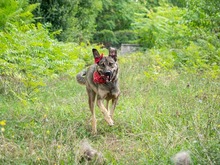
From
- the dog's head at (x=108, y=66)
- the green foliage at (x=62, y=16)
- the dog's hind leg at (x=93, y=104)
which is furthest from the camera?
the green foliage at (x=62, y=16)

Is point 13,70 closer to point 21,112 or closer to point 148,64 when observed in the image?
point 21,112

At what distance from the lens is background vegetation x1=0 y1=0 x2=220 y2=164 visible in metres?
6.45

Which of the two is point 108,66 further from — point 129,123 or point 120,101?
point 120,101

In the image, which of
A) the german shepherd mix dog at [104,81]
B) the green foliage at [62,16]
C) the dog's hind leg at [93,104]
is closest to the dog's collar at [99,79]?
the german shepherd mix dog at [104,81]

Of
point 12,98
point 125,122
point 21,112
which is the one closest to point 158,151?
point 125,122

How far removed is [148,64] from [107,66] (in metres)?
9.44

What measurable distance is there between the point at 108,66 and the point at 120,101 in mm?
2063

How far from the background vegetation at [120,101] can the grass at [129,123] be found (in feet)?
0.05

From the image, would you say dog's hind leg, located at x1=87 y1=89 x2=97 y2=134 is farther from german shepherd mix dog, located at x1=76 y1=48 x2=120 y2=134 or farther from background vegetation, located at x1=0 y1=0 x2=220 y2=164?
background vegetation, located at x1=0 y1=0 x2=220 y2=164

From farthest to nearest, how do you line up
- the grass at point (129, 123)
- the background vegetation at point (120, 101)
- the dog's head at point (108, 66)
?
1. the dog's head at point (108, 66)
2. the background vegetation at point (120, 101)
3. the grass at point (129, 123)

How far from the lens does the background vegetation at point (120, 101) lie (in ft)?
21.2

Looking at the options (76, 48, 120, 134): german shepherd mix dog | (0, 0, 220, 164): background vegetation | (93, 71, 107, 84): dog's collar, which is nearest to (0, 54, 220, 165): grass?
(0, 0, 220, 164): background vegetation

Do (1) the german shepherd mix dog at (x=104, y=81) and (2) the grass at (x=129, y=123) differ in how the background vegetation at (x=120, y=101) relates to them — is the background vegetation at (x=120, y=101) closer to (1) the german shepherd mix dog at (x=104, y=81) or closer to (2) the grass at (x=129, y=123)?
(2) the grass at (x=129, y=123)

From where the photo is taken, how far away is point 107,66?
9359mm
